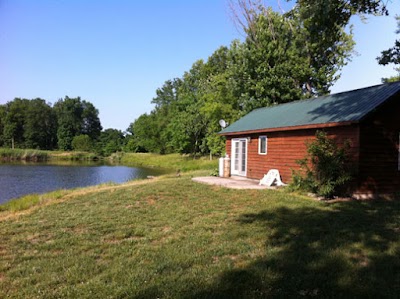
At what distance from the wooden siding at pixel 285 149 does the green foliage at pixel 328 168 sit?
0.35 m

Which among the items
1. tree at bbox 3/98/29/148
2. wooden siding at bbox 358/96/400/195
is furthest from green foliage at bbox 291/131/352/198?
tree at bbox 3/98/29/148

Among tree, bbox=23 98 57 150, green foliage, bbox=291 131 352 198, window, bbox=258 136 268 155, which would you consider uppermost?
tree, bbox=23 98 57 150

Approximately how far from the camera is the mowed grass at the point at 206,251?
11.4 feet

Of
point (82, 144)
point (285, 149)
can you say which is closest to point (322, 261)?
point (285, 149)

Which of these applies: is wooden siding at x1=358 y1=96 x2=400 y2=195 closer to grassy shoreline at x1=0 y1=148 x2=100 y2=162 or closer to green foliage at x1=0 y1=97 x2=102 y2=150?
grassy shoreline at x1=0 y1=148 x2=100 y2=162

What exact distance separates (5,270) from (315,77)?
23.2 m

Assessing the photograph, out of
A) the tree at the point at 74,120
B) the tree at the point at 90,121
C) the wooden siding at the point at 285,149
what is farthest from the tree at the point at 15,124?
the wooden siding at the point at 285,149

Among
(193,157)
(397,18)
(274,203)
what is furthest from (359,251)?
(193,157)

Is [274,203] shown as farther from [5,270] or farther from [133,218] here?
[5,270]

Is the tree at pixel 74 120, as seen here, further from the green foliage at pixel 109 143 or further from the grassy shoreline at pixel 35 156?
the grassy shoreline at pixel 35 156

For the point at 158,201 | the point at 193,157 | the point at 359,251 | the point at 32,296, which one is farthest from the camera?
the point at 193,157

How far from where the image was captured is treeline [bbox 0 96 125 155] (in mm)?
63656

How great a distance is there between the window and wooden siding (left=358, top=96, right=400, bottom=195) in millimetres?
4300

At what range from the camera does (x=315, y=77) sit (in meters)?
23.4
